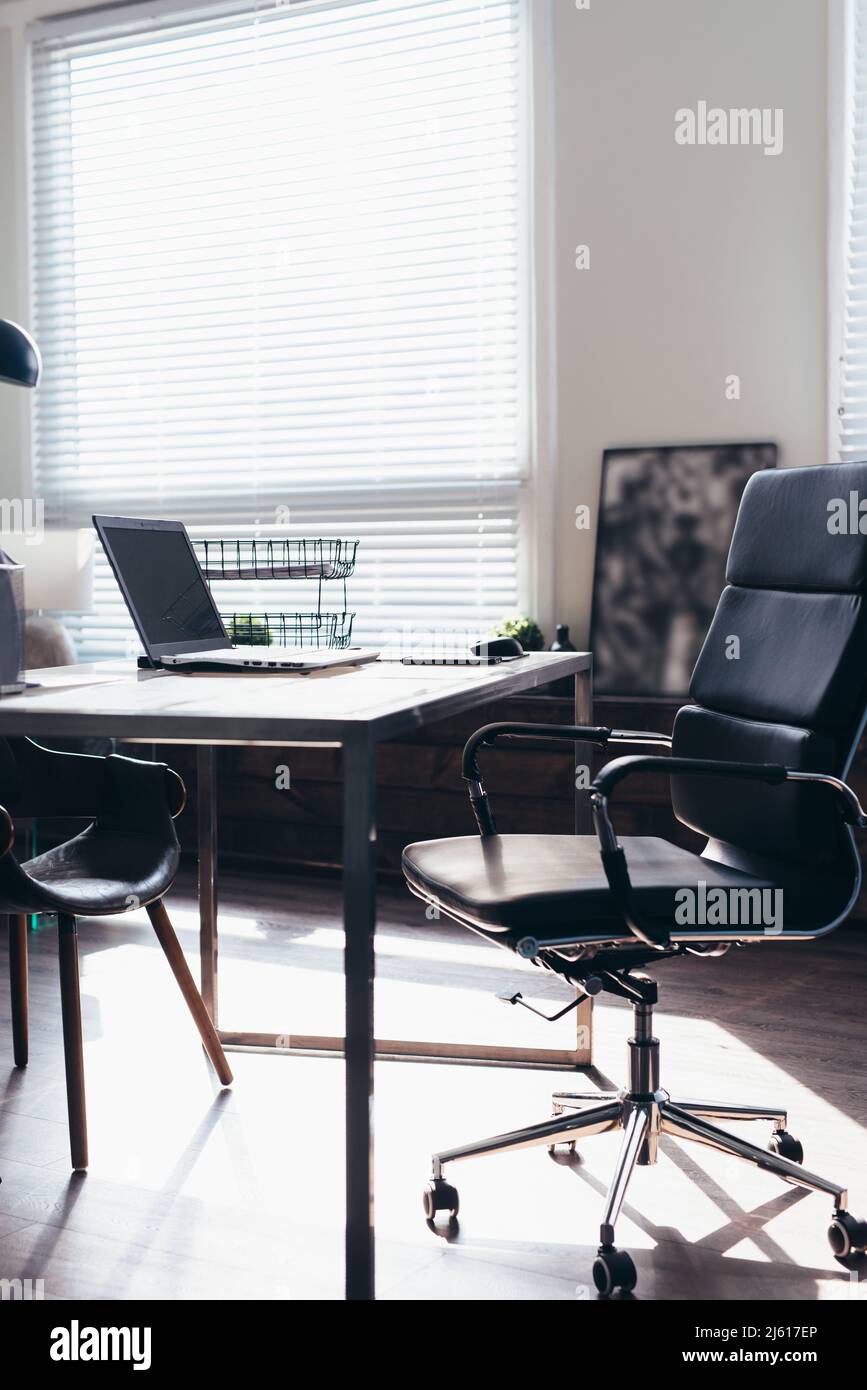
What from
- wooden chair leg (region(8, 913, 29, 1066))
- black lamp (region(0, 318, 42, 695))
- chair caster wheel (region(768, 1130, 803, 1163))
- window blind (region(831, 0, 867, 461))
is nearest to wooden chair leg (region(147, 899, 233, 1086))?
wooden chair leg (region(8, 913, 29, 1066))

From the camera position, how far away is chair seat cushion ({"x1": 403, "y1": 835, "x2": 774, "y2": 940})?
5.68 ft

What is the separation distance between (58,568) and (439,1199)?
284 centimetres

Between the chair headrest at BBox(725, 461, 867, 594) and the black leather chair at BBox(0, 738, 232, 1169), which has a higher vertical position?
the chair headrest at BBox(725, 461, 867, 594)

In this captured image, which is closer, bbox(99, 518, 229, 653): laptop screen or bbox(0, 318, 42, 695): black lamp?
bbox(0, 318, 42, 695): black lamp

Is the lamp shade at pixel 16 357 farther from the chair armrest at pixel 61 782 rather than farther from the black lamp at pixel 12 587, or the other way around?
the chair armrest at pixel 61 782

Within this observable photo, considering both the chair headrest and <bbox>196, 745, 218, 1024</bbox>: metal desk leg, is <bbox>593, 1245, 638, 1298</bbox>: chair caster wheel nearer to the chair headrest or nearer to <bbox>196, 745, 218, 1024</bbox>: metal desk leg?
the chair headrest

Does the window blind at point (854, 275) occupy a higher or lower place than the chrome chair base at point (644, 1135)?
higher

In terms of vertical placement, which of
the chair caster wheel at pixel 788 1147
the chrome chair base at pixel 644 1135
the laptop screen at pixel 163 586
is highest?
the laptop screen at pixel 163 586

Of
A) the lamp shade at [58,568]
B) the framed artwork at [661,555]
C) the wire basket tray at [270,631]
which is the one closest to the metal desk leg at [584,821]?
the wire basket tray at [270,631]

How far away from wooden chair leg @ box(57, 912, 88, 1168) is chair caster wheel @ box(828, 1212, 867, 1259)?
1.18m

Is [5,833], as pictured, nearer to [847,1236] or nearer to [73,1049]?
[73,1049]

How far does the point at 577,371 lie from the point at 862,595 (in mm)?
2347

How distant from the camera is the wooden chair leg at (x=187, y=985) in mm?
2316

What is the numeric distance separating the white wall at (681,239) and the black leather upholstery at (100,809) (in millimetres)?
2049
